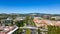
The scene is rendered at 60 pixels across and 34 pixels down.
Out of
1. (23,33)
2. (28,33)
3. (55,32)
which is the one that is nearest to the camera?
(55,32)

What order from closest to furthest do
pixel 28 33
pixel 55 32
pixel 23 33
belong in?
pixel 55 32 → pixel 28 33 → pixel 23 33

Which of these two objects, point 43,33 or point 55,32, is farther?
point 43,33

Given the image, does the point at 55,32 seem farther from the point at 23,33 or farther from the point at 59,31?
the point at 23,33

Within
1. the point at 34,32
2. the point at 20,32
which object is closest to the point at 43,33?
the point at 34,32

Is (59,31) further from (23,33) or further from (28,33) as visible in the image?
(23,33)

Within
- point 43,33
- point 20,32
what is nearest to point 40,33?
point 43,33

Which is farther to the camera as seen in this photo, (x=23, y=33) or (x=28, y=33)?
(x=23, y=33)

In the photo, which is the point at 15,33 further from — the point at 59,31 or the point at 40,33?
the point at 59,31

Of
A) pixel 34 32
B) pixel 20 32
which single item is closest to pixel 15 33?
pixel 20 32
